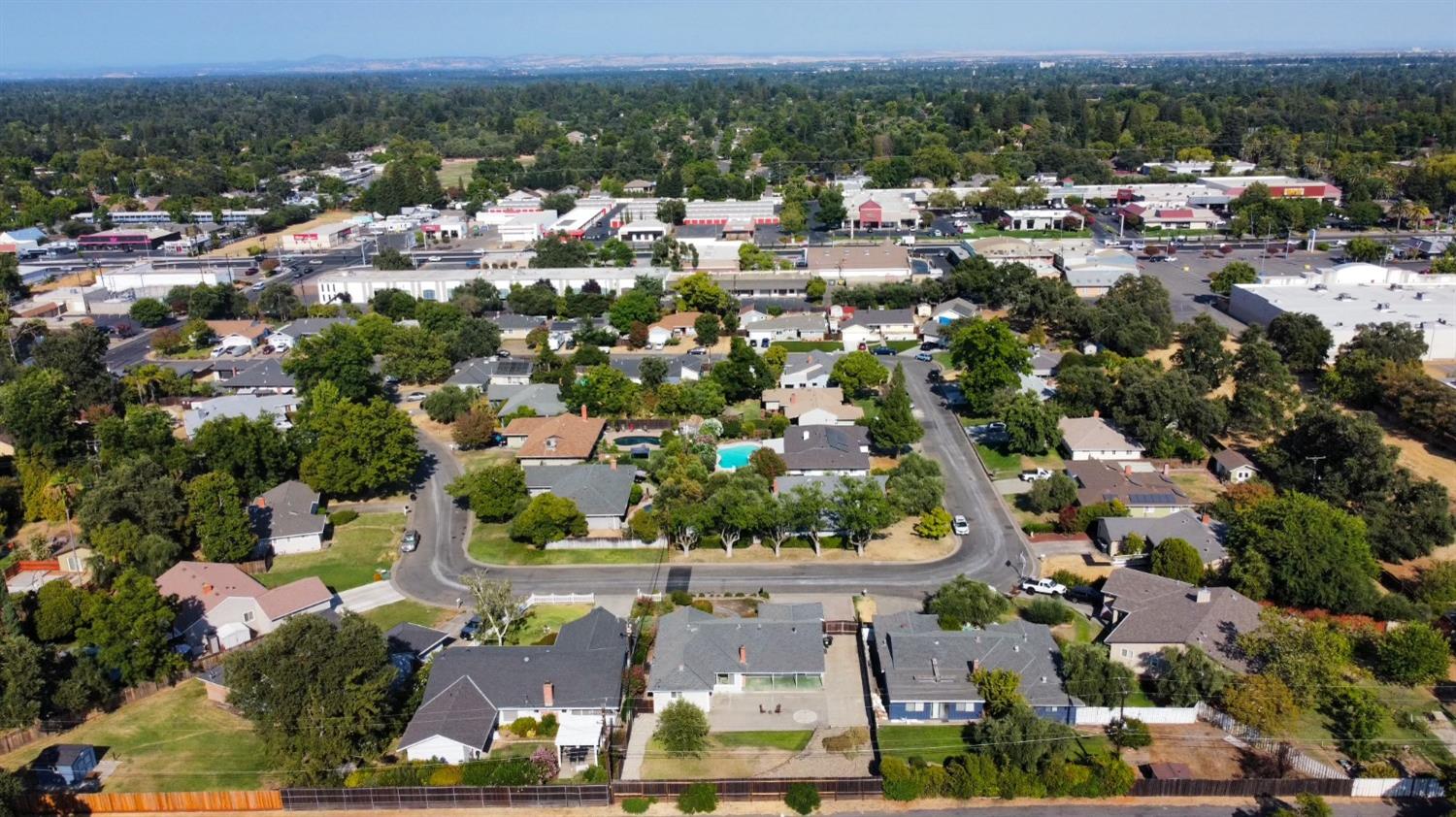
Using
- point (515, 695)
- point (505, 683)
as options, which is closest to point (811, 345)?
point (505, 683)

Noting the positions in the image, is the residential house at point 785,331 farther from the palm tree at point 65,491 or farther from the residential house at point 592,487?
the palm tree at point 65,491

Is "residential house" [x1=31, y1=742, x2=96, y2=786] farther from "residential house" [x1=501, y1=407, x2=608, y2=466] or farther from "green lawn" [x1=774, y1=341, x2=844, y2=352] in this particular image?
"green lawn" [x1=774, y1=341, x2=844, y2=352]

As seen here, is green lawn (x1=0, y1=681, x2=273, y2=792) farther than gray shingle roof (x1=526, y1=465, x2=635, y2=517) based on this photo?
No

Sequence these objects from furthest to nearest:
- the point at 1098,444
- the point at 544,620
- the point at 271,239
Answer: the point at 271,239 < the point at 1098,444 < the point at 544,620

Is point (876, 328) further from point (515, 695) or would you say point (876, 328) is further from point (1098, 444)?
point (515, 695)

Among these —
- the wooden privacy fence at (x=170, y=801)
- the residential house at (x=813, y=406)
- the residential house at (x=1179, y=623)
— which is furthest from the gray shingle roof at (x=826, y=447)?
the wooden privacy fence at (x=170, y=801)

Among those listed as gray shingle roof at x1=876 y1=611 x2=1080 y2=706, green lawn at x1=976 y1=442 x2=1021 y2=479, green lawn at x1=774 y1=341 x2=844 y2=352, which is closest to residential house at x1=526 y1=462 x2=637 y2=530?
gray shingle roof at x1=876 y1=611 x2=1080 y2=706

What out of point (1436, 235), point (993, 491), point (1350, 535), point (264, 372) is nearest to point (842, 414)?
point (993, 491)
